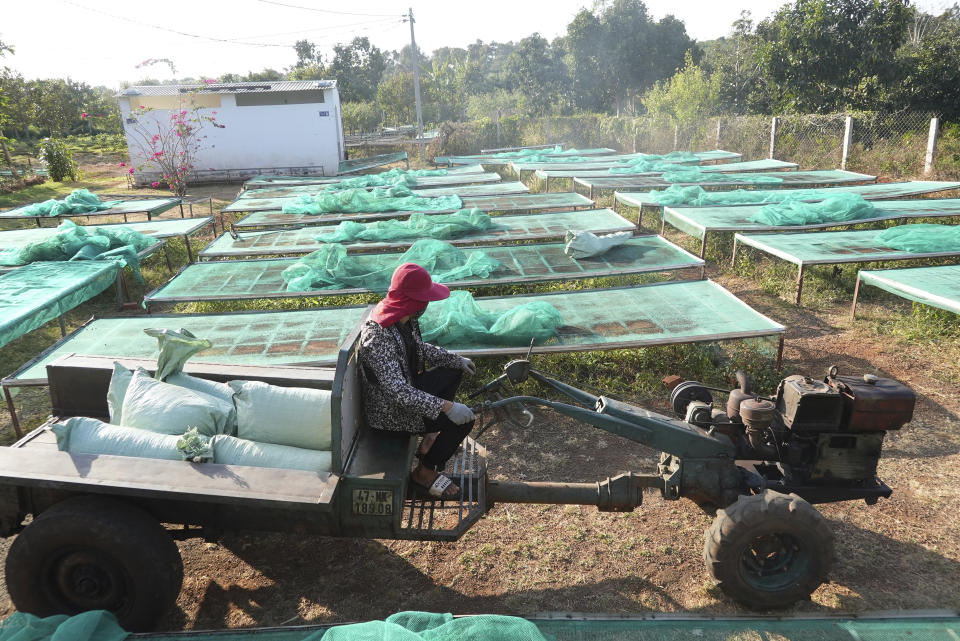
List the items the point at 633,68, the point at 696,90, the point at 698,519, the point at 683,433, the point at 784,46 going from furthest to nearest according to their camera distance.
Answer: the point at 633,68
the point at 696,90
the point at 784,46
the point at 698,519
the point at 683,433

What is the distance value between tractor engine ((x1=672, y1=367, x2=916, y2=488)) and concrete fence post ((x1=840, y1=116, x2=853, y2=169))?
15591mm

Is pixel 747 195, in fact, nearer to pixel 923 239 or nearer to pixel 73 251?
pixel 923 239

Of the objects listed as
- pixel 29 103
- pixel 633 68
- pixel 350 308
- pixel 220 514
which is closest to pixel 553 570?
pixel 220 514

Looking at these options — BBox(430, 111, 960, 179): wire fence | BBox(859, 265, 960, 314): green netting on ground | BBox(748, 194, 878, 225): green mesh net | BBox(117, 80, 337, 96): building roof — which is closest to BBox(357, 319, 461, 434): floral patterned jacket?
BBox(859, 265, 960, 314): green netting on ground

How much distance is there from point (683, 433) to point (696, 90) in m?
23.0

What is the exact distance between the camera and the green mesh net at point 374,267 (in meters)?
7.05

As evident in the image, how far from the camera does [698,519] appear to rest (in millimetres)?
3789

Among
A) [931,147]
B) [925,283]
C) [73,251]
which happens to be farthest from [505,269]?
[931,147]

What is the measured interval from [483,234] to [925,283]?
18.2 ft

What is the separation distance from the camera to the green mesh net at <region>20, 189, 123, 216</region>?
11133mm

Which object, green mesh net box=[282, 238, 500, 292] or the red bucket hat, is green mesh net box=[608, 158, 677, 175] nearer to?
green mesh net box=[282, 238, 500, 292]

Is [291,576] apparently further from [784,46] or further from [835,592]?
[784,46]

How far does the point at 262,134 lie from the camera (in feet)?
68.6

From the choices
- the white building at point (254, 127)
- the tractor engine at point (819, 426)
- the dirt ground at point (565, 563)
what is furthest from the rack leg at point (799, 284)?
the white building at point (254, 127)
